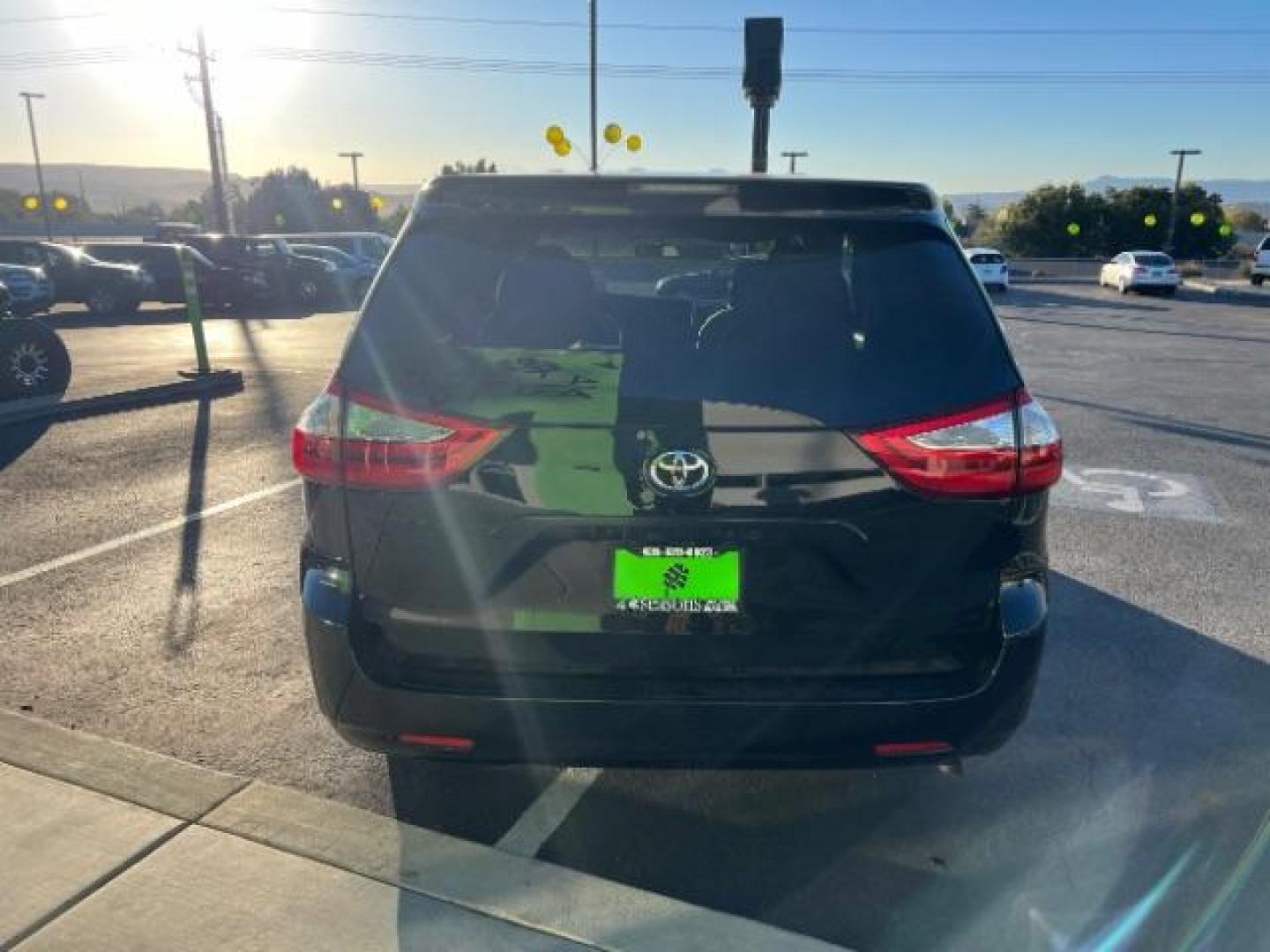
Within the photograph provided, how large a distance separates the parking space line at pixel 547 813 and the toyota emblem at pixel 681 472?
3.16 feet

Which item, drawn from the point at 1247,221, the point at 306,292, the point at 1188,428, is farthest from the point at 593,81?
the point at 1247,221

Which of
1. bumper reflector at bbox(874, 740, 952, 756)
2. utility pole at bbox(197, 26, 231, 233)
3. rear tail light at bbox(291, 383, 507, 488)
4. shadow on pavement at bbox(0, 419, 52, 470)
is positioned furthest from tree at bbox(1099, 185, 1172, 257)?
rear tail light at bbox(291, 383, 507, 488)

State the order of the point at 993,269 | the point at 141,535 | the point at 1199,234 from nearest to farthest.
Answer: the point at 141,535
the point at 993,269
the point at 1199,234

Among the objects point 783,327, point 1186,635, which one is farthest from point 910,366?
point 1186,635

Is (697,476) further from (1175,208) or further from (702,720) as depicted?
(1175,208)

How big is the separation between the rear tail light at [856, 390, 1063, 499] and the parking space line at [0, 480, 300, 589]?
14.9 ft

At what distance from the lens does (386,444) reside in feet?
7.32

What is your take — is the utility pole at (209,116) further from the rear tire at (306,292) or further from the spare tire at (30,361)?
the spare tire at (30,361)

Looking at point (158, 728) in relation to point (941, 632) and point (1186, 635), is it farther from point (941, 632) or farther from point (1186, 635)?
point (1186, 635)

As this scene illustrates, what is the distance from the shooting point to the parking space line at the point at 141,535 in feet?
16.0

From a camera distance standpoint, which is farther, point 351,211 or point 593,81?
point 351,211

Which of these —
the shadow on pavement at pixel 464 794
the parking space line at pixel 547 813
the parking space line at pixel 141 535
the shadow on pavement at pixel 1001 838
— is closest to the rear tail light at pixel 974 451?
the shadow on pavement at pixel 1001 838

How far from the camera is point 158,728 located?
3377 mm

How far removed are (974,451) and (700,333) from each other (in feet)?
2.35
